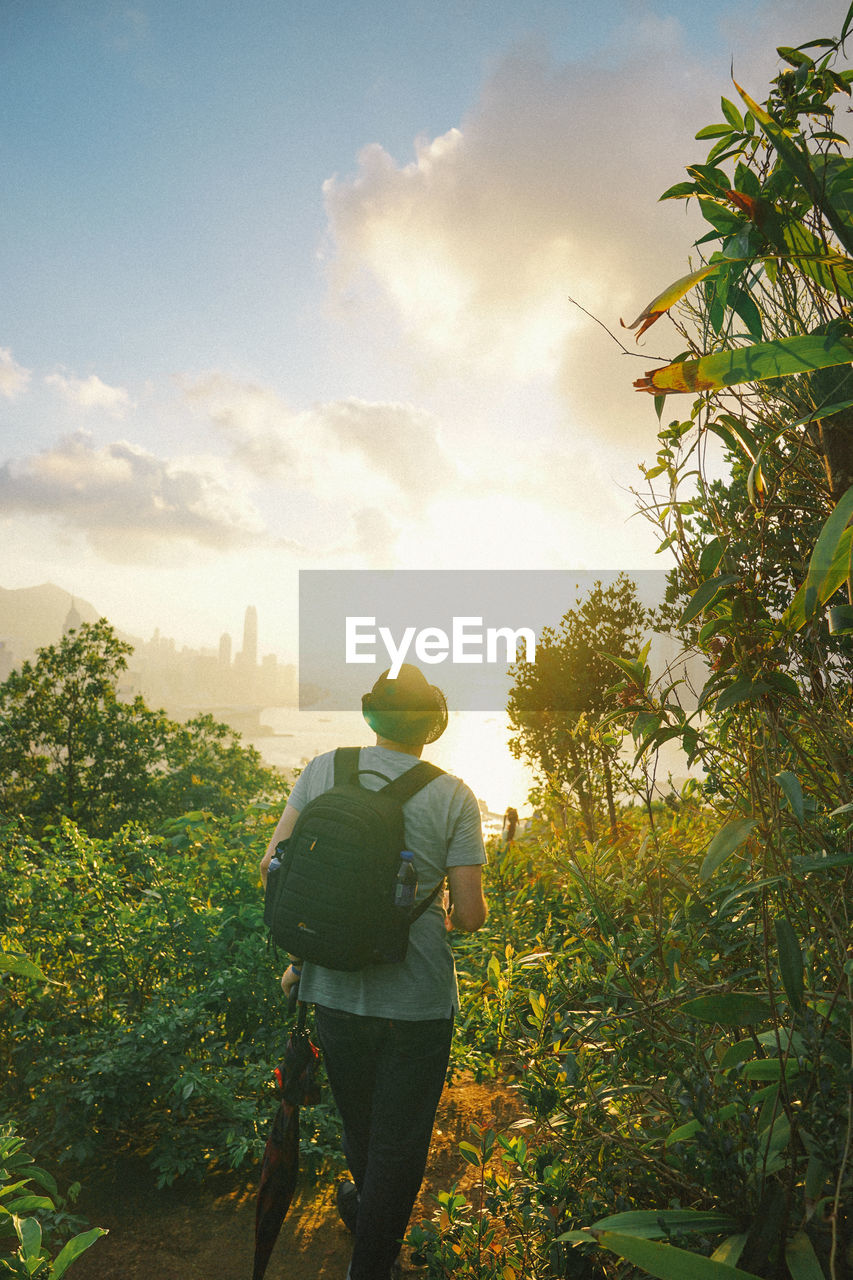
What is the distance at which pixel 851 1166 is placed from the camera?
45.6 inches

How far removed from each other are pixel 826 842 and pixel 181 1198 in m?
2.85

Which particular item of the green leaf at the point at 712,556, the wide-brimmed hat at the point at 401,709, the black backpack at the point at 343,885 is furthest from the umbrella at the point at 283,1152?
the green leaf at the point at 712,556

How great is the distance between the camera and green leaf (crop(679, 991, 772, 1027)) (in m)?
1.33

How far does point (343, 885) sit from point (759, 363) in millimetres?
1575

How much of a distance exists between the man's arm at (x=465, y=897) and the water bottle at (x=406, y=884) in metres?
0.16

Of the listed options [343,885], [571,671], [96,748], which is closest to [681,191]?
[343,885]

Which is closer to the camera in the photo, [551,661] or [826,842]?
[826,842]

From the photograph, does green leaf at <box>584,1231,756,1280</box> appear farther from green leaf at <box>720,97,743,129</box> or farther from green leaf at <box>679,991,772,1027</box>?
green leaf at <box>720,97,743,129</box>

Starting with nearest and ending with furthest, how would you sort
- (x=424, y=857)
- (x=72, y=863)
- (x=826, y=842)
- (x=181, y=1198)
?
(x=826, y=842) → (x=424, y=857) → (x=181, y=1198) → (x=72, y=863)

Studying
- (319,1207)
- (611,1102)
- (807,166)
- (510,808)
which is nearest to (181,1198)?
(319,1207)

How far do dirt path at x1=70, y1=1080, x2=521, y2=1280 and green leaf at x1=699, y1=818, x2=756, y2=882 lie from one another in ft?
4.99

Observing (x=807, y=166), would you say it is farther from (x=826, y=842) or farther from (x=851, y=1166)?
(x=851, y=1166)

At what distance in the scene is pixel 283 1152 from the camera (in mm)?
2135

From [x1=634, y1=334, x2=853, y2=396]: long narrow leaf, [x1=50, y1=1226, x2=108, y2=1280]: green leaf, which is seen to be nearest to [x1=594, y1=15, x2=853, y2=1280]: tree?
[x1=634, y1=334, x2=853, y2=396]: long narrow leaf
